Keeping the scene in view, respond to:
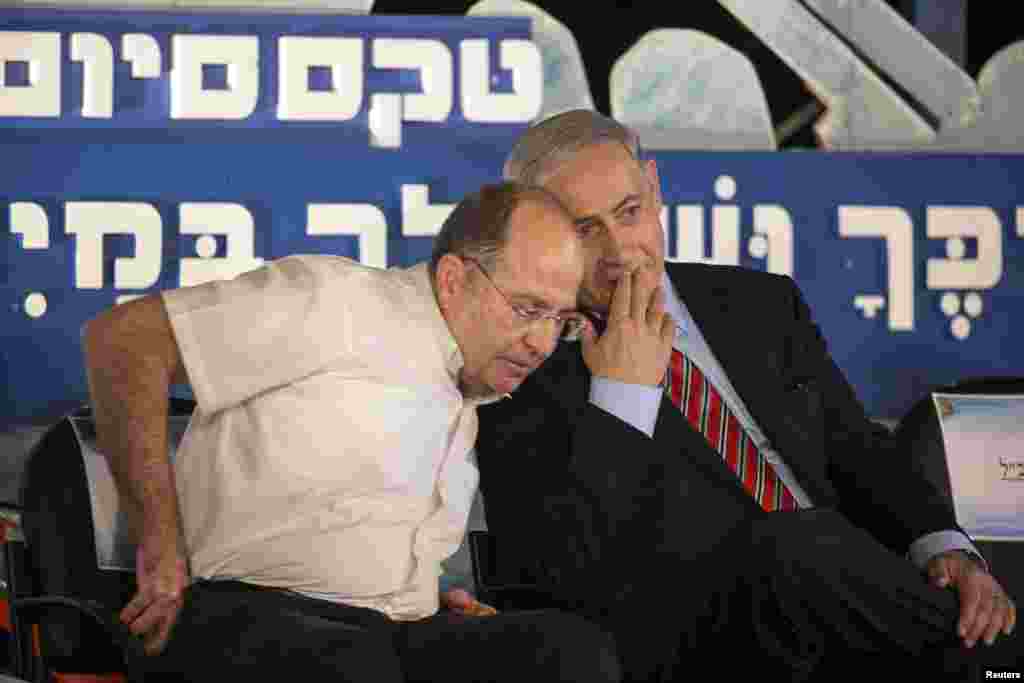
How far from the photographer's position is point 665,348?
2.43m

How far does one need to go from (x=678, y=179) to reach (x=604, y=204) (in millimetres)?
1414

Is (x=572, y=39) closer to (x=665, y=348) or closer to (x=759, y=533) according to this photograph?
(x=665, y=348)

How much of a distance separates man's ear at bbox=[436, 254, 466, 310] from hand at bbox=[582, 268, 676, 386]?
0.26 m

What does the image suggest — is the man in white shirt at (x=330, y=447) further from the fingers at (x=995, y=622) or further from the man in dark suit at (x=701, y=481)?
the fingers at (x=995, y=622)

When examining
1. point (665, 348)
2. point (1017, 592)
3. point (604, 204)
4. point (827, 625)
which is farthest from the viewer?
point (1017, 592)

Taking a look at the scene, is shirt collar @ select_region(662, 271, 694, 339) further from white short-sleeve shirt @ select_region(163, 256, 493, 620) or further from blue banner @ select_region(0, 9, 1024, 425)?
blue banner @ select_region(0, 9, 1024, 425)

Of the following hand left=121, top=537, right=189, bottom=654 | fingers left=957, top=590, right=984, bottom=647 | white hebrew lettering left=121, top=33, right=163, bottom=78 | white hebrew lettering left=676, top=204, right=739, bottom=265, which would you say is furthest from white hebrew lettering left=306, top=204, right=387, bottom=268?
fingers left=957, top=590, right=984, bottom=647

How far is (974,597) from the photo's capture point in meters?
2.15

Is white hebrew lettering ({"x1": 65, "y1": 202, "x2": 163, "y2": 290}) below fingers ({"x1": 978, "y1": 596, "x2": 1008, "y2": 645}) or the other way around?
the other way around

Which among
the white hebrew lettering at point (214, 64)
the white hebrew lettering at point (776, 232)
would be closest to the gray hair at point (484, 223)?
the white hebrew lettering at point (214, 64)

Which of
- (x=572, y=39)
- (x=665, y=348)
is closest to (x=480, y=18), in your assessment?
(x=572, y=39)

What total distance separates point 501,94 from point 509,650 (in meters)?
2.10

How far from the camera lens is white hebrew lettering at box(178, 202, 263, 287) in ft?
12.5

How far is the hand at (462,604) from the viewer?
2490 mm
